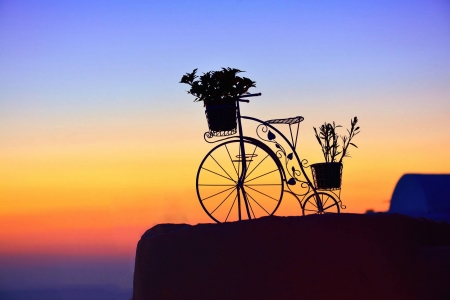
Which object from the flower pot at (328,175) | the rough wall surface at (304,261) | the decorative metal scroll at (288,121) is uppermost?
the decorative metal scroll at (288,121)

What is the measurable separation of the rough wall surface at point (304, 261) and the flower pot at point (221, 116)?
171 centimetres

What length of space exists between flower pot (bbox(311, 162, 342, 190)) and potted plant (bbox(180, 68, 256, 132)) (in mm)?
1298

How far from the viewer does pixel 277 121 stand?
7965 mm

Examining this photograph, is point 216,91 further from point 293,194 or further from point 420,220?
point 420,220

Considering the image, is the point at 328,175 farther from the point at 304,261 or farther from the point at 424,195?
the point at 304,261

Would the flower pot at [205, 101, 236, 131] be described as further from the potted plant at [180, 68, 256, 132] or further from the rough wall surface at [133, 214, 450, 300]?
the rough wall surface at [133, 214, 450, 300]

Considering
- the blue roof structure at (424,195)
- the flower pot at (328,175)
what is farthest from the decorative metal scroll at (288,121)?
the blue roof structure at (424,195)

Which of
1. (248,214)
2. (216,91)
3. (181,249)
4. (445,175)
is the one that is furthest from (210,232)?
(445,175)

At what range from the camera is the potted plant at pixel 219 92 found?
7387mm

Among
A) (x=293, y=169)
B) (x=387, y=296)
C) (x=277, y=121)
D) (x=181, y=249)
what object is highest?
(x=277, y=121)

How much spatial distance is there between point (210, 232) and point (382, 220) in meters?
1.74

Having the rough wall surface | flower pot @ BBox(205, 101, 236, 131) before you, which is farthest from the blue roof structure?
flower pot @ BBox(205, 101, 236, 131)

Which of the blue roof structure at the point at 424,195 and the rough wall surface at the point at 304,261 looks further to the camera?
the blue roof structure at the point at 424,195

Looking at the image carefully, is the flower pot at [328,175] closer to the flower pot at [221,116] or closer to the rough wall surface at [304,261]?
the flower pot at [221,116]
